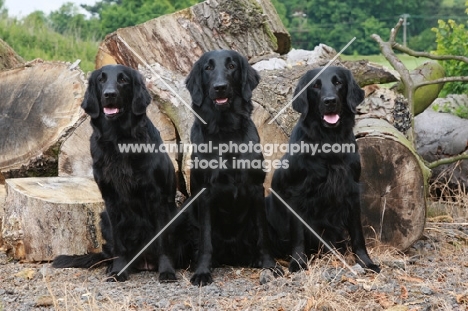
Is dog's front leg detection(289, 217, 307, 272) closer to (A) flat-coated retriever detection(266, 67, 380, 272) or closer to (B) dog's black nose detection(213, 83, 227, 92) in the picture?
(A) flat-coated retriever detection(266, 67, 380, 272)

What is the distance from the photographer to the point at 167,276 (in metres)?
4.53

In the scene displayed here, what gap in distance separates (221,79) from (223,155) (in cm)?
50

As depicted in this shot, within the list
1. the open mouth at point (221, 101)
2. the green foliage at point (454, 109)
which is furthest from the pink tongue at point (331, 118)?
the green foliage at point (454, 109)

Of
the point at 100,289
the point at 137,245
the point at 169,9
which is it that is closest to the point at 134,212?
the point at 137,245

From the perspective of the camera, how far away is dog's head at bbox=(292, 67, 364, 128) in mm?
4555

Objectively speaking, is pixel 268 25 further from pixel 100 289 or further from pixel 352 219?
pixel 100 289

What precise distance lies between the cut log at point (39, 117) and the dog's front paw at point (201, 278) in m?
2.14

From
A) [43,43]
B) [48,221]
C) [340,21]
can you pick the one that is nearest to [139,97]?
[48,221]

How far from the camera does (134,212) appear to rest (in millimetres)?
4684

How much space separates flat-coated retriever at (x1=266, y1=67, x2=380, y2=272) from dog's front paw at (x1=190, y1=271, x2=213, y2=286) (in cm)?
58

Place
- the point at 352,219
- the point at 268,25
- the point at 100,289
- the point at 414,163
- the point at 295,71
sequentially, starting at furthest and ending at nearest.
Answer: the point at 268,25 < the point at 295,71 < the point at 414,163 < the point at 352,219 < the point at 100,289

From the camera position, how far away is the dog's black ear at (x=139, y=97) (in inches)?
179

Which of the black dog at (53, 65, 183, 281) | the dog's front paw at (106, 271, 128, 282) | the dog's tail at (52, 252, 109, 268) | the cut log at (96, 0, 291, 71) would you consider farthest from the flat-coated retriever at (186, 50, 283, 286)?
the cut log at (96, 0, 291, 71)

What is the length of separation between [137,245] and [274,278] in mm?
1010
